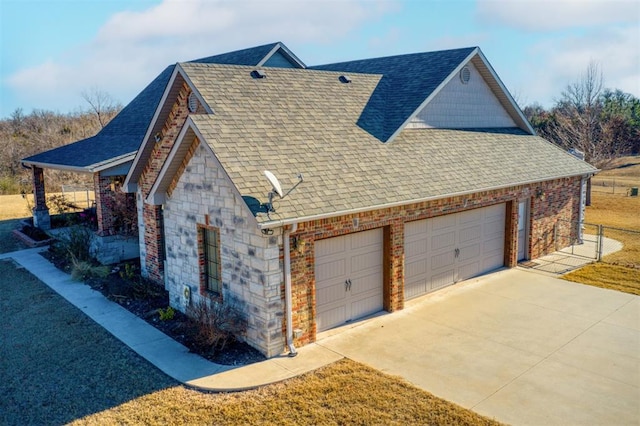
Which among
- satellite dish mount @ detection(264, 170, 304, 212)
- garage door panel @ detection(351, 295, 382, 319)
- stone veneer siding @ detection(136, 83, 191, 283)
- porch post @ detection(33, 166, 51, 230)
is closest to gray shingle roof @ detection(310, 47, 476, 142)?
garage door panel @ detection(351, 295, 382, 319)

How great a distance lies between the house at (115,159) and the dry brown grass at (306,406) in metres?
9.63

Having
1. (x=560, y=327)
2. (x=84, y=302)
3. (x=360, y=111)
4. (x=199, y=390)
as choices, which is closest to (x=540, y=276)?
(x=560, y=327)

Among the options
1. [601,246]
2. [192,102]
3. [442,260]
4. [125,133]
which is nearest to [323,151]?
[192,102]

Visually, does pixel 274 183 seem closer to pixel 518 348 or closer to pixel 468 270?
pixel 518 348

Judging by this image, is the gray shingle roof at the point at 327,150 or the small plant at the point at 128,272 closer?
the gray shingle roof at the point at 327,150

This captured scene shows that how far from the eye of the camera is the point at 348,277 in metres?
11.3

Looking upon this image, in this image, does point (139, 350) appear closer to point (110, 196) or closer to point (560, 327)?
point (110, 196)

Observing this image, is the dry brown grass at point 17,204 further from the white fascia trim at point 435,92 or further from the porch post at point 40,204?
the white fascia trim at point 435,92

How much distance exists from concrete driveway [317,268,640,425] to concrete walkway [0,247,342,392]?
35.6 inches

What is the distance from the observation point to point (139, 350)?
1038cm

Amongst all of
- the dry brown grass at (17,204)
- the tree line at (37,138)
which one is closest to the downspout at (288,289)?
the dry brown grass at (17,204)

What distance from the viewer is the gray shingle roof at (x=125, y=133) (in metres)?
17.6

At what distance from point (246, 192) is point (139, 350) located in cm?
412

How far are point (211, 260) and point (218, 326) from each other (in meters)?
1.92
